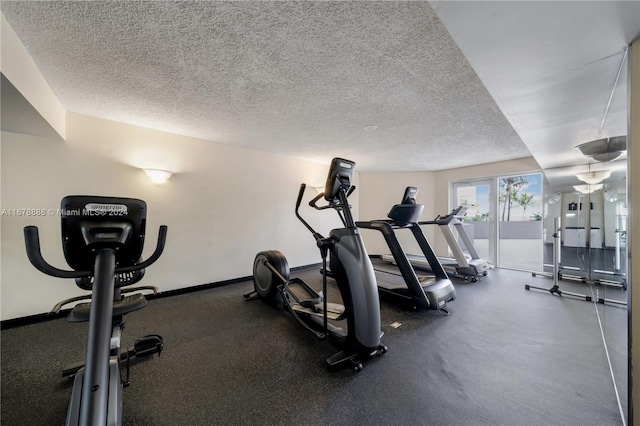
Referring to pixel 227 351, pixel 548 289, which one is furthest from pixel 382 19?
pixel 548 289

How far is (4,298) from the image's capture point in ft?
8.23

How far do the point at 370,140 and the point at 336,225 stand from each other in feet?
8.53

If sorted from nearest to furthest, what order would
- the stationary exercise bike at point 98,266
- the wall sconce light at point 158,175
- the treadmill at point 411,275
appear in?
the stationary exercise bike at point 98,266 → the treadmill at point 411,275 → the wall sconce light at point 158,175

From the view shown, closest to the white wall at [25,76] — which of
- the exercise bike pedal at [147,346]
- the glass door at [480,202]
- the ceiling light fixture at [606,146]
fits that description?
the exercise bike pedal at [147,346]

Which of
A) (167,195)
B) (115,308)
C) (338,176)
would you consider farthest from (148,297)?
(338,176)

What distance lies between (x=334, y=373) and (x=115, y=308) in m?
1.60

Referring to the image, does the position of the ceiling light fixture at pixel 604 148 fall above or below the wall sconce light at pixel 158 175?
above

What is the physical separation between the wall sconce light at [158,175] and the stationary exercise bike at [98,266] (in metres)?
2.31

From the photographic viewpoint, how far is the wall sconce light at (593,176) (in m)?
2.95

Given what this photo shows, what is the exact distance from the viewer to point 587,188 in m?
3.83

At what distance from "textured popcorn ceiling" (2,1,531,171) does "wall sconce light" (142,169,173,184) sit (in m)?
0.66

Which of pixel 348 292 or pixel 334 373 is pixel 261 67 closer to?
pixel 348 292

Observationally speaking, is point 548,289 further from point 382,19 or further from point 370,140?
point 382,19

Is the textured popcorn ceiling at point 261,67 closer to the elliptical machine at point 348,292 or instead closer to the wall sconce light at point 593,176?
the elliptical machine at point 348,292
